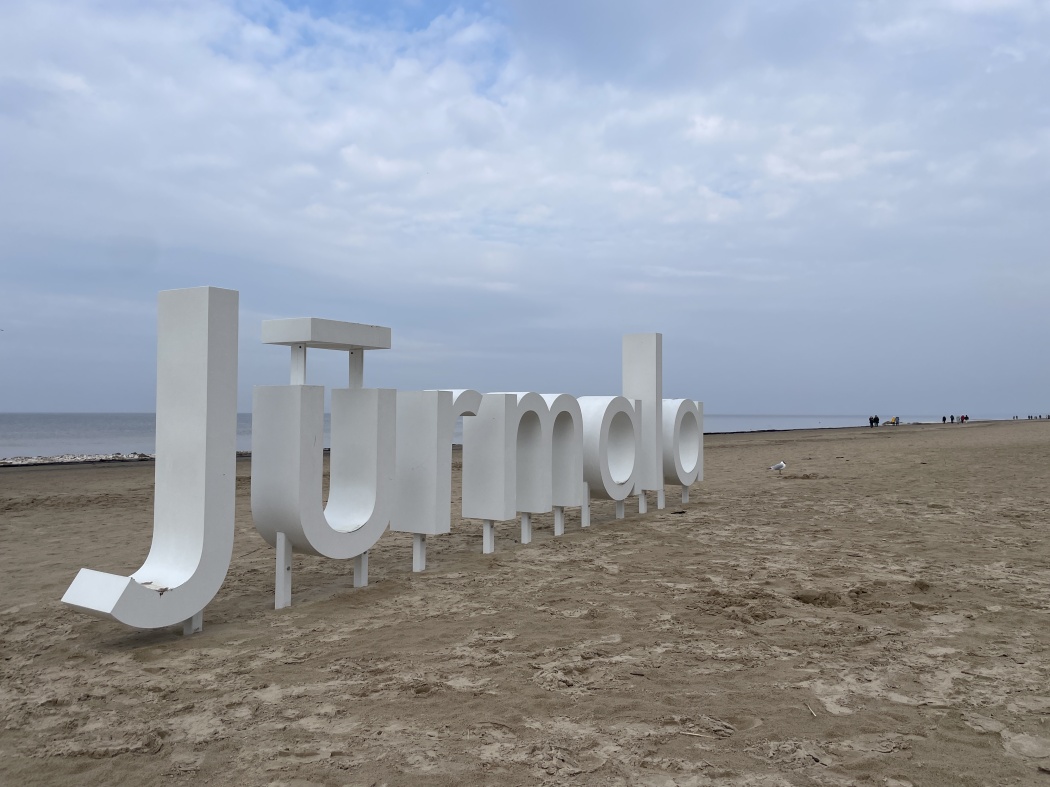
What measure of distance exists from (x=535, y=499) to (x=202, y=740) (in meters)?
6.22

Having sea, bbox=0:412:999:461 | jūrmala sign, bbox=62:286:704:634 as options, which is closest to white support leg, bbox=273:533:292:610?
jūrmala sign, bbox=62:286:704:634

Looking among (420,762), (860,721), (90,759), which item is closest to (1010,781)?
(860,721)

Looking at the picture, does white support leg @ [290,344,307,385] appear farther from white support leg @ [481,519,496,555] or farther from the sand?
white support leg @ [481,519,496,555]

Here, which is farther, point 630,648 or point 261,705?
point 630,648

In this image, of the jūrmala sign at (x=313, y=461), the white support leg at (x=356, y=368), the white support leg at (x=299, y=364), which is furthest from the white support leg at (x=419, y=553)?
the white support leg at (x=299, y=364)

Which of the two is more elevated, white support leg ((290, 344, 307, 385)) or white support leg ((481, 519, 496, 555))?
white support leg ((290, 344, 307, 385))

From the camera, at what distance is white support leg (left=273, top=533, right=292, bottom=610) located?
688 centimetres

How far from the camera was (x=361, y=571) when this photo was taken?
25.3ft

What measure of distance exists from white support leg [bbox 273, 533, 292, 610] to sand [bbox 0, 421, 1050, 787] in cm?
19

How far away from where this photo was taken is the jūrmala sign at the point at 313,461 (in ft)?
20.1

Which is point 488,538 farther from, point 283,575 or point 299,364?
point 299,364

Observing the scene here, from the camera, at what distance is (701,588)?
23.6 feet

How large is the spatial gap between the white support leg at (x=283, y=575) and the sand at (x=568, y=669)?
19 centimetres

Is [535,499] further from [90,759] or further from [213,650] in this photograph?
[90,759]
